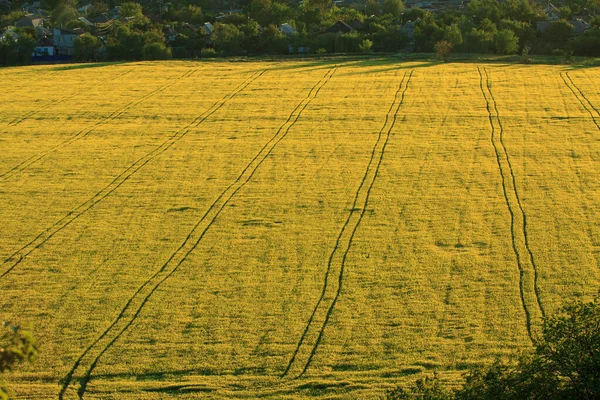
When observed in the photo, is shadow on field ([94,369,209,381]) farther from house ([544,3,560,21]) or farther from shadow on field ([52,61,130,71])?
house ([544,3,560,21])

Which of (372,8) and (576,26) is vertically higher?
(372,8)

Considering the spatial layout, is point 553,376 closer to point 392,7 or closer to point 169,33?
point 169,33

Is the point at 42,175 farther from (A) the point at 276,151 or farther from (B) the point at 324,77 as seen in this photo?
(B) the point at 324,77

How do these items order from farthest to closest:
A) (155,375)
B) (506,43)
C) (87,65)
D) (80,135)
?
(506,43)
(87,65)
(80,135)
(155,375)

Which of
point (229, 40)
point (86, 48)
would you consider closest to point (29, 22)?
point (86, 48)

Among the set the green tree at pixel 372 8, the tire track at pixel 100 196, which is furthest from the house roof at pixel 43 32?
the tire track at pixel 100 196

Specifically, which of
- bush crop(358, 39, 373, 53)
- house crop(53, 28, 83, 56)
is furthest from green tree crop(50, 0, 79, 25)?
bush crop(358, 39, 373, 53)

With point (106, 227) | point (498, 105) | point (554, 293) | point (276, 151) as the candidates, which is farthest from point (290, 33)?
point (554, 293)
